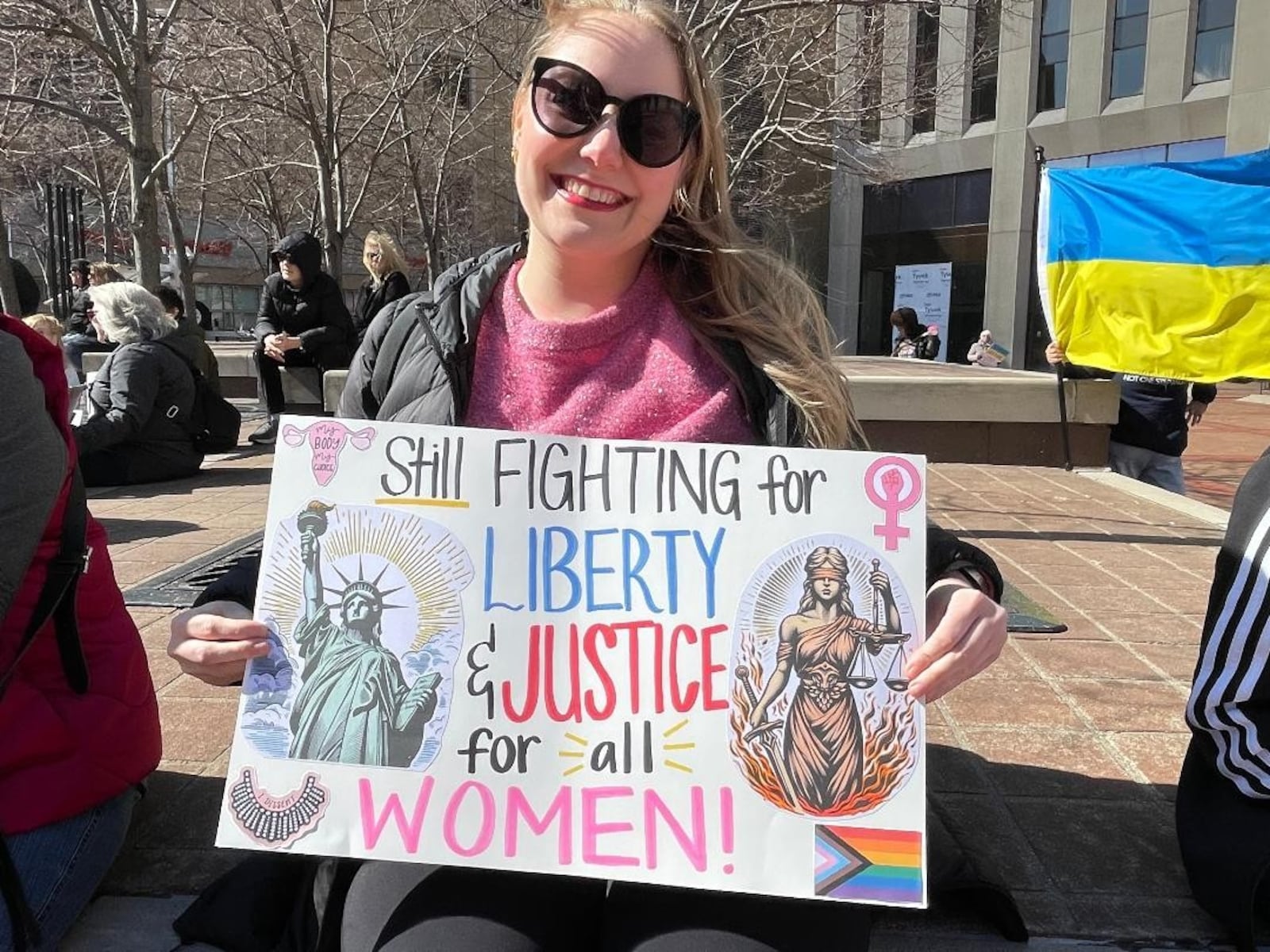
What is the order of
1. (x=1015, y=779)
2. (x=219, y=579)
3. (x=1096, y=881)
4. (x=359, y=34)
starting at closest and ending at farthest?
(x=219, y=579), (x=1096, y=881), (x=1015, y=779), (x=359, y=34)

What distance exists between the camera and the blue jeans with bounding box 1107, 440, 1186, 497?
24.1 ft

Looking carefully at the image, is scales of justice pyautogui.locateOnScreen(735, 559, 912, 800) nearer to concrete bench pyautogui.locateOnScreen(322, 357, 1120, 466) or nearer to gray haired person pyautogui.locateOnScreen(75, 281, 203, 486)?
gray haired person pyautogui.locateOnScreen(75, 281, 203, 486)

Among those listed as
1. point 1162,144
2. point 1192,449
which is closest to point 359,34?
point 1192,449

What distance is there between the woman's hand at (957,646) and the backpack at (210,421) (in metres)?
6.75

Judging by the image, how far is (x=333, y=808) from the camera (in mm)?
1536

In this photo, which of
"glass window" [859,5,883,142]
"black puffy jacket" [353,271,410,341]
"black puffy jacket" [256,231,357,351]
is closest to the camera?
"black puffy jacket" [353,271,410,341]

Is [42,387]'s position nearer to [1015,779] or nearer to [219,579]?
[219,579]

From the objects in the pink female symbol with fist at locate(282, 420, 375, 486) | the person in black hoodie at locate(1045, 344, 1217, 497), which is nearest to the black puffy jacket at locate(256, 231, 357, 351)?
the person in black hoodie at locate(1045, 344, 1217, 497)

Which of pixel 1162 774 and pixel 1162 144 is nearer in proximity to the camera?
pixel 1162 774

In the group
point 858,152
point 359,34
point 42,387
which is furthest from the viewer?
point 858,152

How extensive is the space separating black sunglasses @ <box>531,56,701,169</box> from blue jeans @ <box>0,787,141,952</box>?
1571mm

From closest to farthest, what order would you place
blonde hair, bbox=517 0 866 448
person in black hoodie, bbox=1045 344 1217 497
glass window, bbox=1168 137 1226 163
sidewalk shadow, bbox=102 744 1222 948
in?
blonde hair, bbox=517 0 866 448 < sidewalk shadow, bbox=102 744 1222 948 < person in black hoodie, bbox=1045 344 1217 497 < glass window, bbox=1168 137 1226 163

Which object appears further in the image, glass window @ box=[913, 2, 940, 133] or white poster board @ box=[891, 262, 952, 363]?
white poster board @ box=[891, 262, 952, 363]

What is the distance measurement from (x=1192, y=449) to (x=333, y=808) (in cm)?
1255
